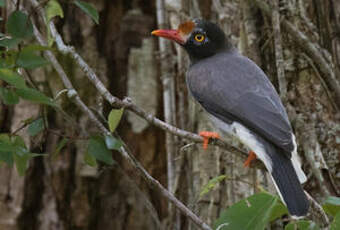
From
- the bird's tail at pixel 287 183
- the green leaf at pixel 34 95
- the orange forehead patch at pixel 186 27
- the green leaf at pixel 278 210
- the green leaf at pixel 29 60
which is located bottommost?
the green leaf at pixel 278 210

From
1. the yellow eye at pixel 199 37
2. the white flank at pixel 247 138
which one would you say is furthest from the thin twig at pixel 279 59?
the yellow eye at pixel 199 37

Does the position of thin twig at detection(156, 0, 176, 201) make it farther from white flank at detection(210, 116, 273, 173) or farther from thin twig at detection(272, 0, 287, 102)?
thin twig at detection(272, 0, 287, 102)

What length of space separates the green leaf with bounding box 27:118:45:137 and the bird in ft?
2.61

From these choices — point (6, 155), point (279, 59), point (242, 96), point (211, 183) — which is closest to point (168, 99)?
point (242, 96)

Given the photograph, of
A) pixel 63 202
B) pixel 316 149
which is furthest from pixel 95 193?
pixel 316 149

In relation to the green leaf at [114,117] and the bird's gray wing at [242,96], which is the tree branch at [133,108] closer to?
Result: the green leaf at [114,117]

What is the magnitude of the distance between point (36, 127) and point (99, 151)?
39 cm

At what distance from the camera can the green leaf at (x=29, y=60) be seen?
2191 millimetres

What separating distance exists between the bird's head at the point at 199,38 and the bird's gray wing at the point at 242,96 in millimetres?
170

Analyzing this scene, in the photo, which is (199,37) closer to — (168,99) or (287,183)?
(168,99)

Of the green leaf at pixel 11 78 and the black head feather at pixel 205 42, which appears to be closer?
the green leaf at pixel 11 78

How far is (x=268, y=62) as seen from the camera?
3547 millimetres

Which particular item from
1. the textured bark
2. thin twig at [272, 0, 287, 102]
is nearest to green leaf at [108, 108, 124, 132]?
the textured bark

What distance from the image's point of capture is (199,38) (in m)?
3.87
